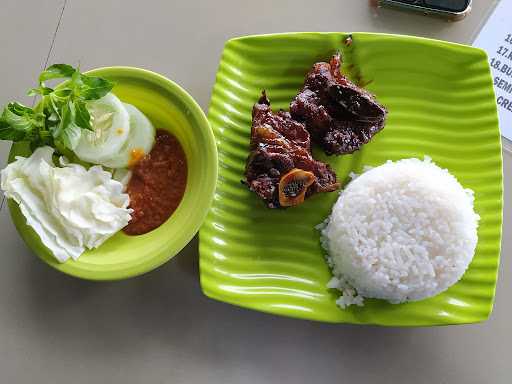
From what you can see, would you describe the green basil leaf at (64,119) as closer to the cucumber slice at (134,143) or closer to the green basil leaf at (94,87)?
the green basil leaf at (94,87)

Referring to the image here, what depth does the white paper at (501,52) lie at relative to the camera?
63.6 inches

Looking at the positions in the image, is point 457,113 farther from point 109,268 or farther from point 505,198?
point 109,268

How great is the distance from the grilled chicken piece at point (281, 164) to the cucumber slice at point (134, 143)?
271mm

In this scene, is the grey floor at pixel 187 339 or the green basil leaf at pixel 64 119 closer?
the green basil leaf at pixel 64 119

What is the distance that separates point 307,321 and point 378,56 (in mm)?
778

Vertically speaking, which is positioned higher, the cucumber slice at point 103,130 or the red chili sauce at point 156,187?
the cucumber slice at point 103,130

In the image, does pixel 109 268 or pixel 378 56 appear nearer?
pixel 109 268

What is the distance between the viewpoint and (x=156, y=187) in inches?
52.1

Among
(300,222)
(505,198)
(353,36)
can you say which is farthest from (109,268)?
(505,198)

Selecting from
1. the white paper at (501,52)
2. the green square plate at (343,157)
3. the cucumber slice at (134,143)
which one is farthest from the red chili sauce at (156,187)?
the white paper at (501,52)

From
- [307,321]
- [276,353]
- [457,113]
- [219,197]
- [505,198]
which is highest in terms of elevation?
[457,113]

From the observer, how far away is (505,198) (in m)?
1.58

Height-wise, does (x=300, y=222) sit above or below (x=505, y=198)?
below

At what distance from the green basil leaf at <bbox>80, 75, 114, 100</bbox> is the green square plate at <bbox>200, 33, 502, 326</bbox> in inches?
13.3
